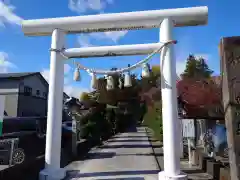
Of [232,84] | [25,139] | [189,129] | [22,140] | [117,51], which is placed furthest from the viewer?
[25,139]

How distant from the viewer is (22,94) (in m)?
25.4

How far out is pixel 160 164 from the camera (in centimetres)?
956

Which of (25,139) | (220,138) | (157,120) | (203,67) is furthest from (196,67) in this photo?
(25,139)

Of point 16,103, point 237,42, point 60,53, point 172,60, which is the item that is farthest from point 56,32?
point 16,103

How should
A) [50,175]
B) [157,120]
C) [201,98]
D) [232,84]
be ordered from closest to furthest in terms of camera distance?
[232,84] → [50,175] → [201,98] → [157,120]

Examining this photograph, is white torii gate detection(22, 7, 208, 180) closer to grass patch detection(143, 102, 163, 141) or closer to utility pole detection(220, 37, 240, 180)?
utility pole detection(220, 37, 240, 180)

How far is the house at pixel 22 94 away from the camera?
80.0ft

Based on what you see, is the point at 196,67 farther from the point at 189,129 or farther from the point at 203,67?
the point at 189,129

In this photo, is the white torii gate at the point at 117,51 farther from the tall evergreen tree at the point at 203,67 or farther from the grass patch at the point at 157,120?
the tall evergreen tree at the point at 203,67

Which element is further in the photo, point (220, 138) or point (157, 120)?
point (157, 120)

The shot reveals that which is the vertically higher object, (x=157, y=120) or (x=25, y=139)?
(x=157, y=120)

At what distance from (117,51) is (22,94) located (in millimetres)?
20556

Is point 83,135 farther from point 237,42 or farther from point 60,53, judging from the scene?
point 237,42

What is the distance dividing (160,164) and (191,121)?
238cm
